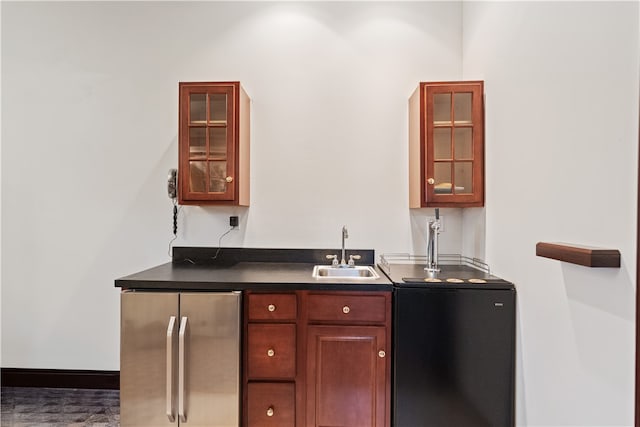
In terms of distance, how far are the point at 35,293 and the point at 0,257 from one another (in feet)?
1.28

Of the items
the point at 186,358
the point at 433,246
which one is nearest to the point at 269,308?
the point at 186,358

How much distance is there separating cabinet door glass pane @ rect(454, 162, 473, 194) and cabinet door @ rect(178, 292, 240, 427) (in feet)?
4.94

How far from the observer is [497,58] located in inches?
72.9

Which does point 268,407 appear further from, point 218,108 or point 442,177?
point 218,108

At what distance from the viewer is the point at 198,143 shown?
2.07m

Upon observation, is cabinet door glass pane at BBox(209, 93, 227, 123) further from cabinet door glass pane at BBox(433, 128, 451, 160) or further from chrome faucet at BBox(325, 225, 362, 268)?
cabinet door glass pane at BBox(433, 128, 451, 160)

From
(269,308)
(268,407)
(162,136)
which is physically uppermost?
(162,136)

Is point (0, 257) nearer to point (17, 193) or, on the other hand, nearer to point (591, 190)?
point (17, 193)

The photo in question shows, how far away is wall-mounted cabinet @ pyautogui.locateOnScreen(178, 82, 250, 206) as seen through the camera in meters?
2.04

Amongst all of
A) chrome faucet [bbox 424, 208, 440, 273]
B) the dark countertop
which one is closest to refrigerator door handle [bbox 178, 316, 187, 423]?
the dark countertop

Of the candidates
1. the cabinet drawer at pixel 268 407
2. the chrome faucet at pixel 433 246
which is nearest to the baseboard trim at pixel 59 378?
the cabinet drawer at pixel 268 407

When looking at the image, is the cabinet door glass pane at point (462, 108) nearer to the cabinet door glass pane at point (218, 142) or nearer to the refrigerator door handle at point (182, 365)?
the cabinet door glass pane at point (218, 142)

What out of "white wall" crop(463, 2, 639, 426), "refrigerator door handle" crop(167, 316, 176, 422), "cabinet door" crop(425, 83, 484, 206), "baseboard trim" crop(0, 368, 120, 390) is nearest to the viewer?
"white wall" crop(463, 2, 639, 426)

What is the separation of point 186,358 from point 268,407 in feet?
1.66
